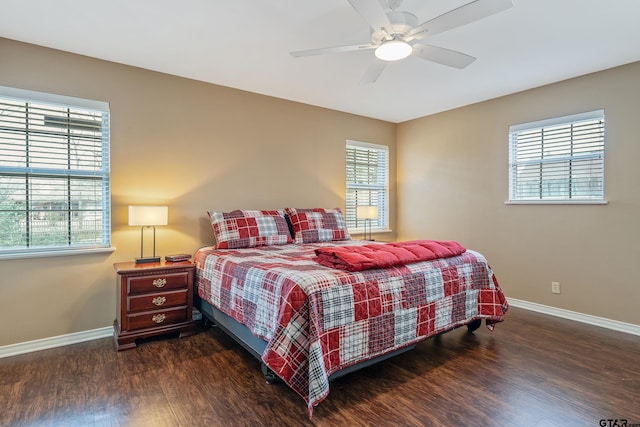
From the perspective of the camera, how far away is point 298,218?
3863 mm

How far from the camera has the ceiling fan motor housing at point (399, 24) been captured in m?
2.03

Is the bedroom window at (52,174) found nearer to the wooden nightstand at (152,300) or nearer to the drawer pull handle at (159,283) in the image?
the wooden nightstand at (152,300)

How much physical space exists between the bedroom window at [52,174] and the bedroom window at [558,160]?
4.36 meters

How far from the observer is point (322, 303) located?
1885mm

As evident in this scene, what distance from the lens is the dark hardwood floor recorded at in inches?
72.7

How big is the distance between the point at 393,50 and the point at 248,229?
6.83 feet

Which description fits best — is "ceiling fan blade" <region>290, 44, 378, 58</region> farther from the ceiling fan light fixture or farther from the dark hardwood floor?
the dark hardwood floor

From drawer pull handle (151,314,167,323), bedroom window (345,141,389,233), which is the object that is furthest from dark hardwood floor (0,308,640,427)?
bedroom window (345,141,389,233)

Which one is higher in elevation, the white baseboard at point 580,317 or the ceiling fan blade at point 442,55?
the ceiling fan blade at point 442,55

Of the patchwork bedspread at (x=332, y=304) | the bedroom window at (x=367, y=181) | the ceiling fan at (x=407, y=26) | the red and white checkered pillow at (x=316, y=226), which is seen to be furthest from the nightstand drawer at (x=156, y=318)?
the bedroom window at (x=367, y=181)

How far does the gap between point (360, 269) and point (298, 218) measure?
1.81 metres

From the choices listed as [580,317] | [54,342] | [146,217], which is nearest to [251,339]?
[146,217]

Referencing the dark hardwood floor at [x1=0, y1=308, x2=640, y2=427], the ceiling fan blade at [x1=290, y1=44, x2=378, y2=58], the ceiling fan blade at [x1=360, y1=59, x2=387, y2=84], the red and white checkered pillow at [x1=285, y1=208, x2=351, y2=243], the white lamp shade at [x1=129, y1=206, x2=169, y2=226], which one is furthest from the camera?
the red and white checkered pillow at [x1=285, y1=208, x2=351, y2=243]

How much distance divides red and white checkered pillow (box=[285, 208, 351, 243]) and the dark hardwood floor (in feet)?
4.52
